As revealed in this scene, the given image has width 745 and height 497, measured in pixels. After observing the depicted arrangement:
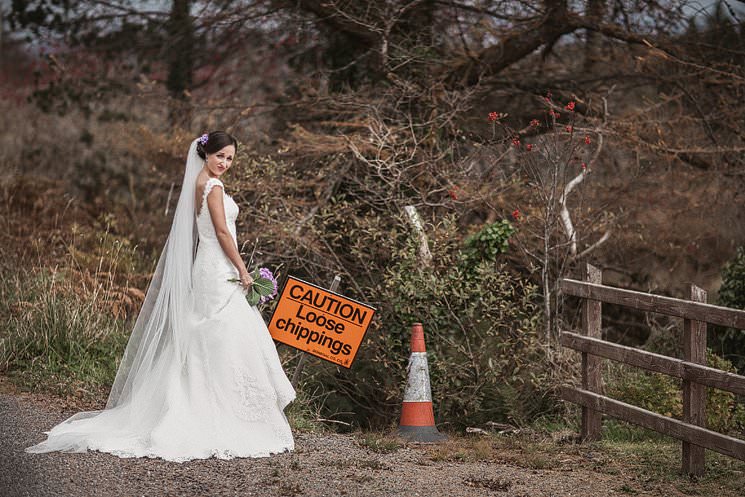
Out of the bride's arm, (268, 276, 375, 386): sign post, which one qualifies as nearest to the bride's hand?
the bride's arm

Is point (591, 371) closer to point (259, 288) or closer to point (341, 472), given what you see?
point (341, 472)

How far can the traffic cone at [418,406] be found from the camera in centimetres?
725

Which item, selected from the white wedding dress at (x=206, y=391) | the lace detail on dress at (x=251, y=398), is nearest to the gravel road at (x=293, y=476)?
the white wedding dress at (x=206, y=391)

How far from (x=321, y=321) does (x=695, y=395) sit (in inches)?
111

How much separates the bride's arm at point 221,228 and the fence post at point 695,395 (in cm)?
295

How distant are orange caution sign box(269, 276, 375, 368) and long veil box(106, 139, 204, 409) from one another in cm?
109

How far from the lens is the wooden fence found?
5918mm

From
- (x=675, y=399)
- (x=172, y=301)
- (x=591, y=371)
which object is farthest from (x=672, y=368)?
(x=172, y=301)

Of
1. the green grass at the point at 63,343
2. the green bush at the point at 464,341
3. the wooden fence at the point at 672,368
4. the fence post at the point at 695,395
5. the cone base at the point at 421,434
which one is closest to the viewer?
the wooden fence at the point at 672,368

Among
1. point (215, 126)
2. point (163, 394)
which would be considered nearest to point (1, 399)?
point (163, 394)

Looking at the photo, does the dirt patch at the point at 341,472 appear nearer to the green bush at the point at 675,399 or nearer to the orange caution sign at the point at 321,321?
the orange caution sign at the point at 321,321

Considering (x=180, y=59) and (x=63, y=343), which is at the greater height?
(x=180, y=59)

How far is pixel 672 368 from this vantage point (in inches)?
249

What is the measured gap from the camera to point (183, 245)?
650 centimetres
